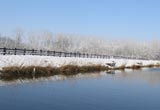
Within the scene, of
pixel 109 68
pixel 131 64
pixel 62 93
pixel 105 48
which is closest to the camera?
pixel 62 93

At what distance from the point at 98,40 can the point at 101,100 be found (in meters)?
145

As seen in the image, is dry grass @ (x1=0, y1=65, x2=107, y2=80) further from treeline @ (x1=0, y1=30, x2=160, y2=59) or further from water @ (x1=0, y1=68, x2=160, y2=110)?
treeline @ (x1=0, y1=30, x2=160, y2=59)

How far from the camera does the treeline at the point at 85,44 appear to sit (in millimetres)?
135225

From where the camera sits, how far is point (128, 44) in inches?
6427

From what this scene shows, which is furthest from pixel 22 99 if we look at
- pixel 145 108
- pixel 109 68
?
pixel 109 68

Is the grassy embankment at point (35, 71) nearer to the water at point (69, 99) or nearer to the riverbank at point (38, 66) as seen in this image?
the riverbank at point (38, 66)

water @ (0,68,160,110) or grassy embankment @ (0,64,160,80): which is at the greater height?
grassy embankment @ (0,64,160,80)

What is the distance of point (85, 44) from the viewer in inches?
6029

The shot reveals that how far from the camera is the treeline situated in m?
135

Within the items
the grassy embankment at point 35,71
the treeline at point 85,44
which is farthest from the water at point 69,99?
the treeline at point 85,44

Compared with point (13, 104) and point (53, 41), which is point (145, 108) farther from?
point (53, 41)

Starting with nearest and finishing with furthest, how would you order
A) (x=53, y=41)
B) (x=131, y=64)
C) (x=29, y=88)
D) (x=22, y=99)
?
(x=22, y=99)
(x=29, y=88)
(x=131, y=64)
(x=53, y=41)

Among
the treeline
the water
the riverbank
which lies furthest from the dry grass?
the treeline

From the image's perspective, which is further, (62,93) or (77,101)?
(62,93)
